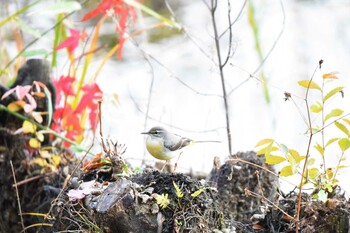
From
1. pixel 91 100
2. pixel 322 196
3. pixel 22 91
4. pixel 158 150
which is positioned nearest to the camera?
pixel 322 196

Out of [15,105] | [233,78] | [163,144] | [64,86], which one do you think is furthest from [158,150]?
[233,78]

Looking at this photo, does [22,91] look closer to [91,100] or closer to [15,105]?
[15,105]

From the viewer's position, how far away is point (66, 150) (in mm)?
3402

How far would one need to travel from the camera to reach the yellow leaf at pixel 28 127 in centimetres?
317

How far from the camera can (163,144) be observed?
2.52 m

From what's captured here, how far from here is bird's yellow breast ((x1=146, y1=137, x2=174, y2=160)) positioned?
250 cm

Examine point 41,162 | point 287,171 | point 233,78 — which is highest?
point 233,78

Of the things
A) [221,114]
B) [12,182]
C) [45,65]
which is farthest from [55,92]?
[221,114]

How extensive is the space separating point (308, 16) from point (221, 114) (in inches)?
78.2

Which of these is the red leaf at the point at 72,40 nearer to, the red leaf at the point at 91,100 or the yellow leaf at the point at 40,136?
the red leaf at the point at 91,100

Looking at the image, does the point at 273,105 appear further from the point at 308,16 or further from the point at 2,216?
the point at 2,216

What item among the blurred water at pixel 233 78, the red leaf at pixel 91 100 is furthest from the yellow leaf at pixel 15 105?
the blurred water at pixel 233 78

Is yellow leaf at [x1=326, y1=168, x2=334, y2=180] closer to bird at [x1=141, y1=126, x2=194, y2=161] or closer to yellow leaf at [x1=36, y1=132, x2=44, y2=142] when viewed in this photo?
bird at [x1=141, y1=126, x2=194, y2=161]

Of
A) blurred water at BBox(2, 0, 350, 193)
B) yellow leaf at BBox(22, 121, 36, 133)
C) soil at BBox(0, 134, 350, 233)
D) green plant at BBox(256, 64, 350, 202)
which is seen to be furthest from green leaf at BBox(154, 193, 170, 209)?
blurred water at BBox(2, 0, 350, 193)
